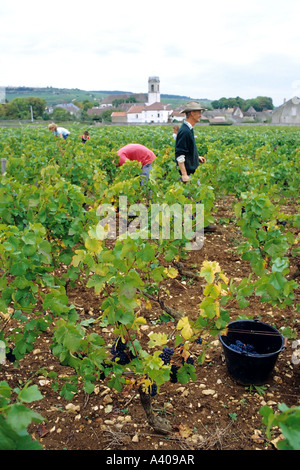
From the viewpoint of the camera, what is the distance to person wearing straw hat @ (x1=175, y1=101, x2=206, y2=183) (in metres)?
5.08

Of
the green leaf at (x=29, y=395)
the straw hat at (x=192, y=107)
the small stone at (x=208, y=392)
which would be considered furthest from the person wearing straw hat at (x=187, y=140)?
the green leaf at (x=29, y=395)

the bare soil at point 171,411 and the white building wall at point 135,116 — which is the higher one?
the white building wall at point 135,116

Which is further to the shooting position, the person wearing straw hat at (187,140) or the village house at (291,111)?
the village house at (291,111)

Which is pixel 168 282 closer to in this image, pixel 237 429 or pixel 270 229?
pixel 270 229

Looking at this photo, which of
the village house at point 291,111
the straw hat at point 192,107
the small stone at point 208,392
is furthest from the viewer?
the village house at point 291,111

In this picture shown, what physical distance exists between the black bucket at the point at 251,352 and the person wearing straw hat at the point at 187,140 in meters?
2.72

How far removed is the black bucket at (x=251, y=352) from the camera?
2.62 m

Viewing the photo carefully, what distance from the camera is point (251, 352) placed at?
2797 mm

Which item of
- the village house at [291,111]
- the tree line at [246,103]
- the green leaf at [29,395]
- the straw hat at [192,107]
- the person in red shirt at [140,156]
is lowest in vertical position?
the green leaf at [29,395]

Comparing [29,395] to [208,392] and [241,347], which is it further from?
[241,347]

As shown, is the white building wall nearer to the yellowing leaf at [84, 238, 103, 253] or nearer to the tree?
the tree

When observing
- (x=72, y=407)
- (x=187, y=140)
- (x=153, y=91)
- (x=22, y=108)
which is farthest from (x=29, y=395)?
(x=153, y=91)

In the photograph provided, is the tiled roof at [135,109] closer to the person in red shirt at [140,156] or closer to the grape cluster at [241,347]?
the person in red shirt at [140,156]

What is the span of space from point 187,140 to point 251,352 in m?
3.20
